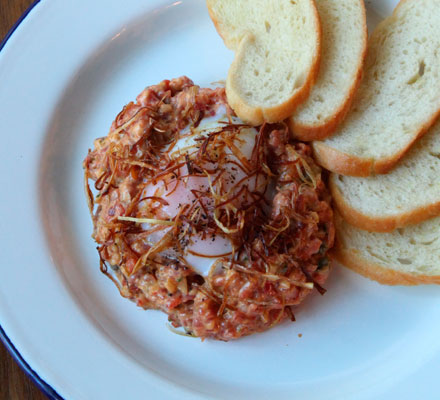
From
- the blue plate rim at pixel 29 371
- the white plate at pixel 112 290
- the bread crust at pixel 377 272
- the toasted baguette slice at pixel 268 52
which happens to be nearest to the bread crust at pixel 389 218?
the bread crust at pixel 377 272

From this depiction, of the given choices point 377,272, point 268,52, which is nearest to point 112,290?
point 377,272

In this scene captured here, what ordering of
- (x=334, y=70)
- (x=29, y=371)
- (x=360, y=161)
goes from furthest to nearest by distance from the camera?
(x=334, y=70), (x=360, y=161), (x=29, y=371)

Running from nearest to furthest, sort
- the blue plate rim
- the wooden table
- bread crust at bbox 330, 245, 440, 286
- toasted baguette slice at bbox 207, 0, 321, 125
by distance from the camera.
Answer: the blue plate rim → bread crust at bbox 330, 245, 440, 286 → toasted baguette slice at bbox 207, 0, 321, 125 → the wooden table

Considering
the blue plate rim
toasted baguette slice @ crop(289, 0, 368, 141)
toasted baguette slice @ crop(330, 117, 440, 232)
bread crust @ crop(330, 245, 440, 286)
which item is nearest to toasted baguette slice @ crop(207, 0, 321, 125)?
toasted baguette slice @ crop(289, 0, 368, 141)

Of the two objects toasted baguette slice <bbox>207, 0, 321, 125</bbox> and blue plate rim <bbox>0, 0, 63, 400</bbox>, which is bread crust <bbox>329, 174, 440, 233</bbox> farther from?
blue plate rim <bbox>0, 0, 63, 400</bbox>

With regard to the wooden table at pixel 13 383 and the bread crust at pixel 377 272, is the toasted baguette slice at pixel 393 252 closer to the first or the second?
the bread crust at pixel 377 272

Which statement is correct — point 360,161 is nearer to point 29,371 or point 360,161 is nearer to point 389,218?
point 389,218
